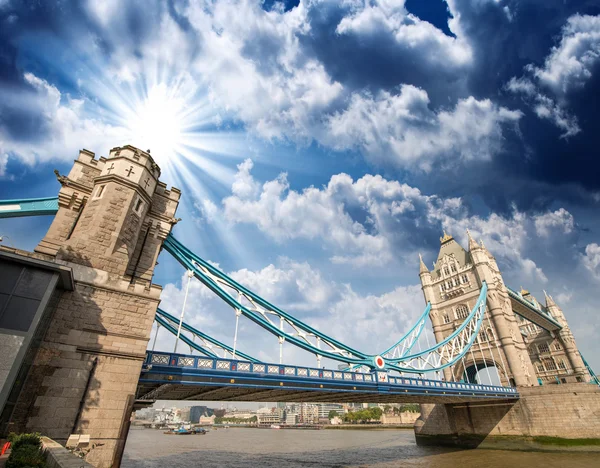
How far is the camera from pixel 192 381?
1305 cm

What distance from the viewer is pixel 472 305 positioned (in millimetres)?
36062

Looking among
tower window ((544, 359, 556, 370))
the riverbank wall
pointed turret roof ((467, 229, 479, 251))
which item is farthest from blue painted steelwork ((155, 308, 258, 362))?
tower window ((544, 359, 556, 370))

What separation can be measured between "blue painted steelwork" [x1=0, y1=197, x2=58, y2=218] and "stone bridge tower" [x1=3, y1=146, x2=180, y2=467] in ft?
4.95

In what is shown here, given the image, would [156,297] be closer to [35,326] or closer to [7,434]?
[35,326]

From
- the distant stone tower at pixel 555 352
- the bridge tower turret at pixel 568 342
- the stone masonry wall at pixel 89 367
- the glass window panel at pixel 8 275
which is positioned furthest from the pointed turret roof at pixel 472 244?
the glass window panel at pixel 8 275

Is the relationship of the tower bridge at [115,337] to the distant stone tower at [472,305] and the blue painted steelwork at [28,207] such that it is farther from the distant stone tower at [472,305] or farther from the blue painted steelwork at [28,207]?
the distant stone tower at [472,305]

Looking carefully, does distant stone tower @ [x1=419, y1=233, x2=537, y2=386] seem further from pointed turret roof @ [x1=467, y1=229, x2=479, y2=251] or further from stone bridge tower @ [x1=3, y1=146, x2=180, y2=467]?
stone bridge tower @ [x1=3, y1=146, x2=180, y2=467]

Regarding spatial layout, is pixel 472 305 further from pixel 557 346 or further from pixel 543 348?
pixel 543 348

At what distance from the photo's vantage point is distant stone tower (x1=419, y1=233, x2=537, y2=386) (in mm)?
31562

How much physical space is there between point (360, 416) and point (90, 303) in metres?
109

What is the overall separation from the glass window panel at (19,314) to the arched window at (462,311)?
39011 mm

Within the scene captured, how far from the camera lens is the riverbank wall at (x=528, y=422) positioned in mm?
23203

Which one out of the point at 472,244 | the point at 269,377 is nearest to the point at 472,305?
the point at 472,244

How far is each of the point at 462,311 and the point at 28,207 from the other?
131 ft
